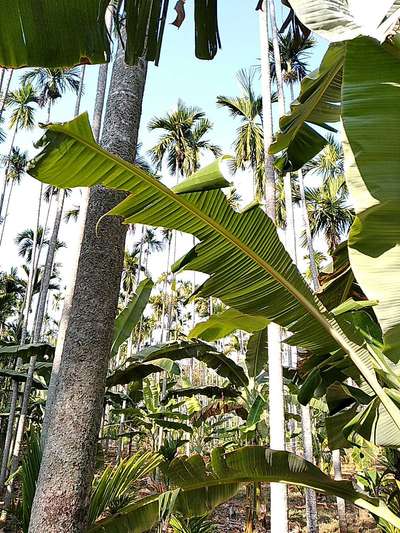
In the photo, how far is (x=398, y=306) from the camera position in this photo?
6.93 ft

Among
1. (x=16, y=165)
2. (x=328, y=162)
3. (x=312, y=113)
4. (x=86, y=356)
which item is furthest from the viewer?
(x=16, y=165)

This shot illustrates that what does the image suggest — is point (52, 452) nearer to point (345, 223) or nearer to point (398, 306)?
point (398, 306)

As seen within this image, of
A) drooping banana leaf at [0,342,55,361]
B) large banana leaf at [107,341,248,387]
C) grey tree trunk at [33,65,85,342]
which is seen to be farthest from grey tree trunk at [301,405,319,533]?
grey tree trunk at [33,65,85,342]

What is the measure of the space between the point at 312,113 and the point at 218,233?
117cm

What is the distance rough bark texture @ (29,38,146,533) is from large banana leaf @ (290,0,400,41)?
1318mm

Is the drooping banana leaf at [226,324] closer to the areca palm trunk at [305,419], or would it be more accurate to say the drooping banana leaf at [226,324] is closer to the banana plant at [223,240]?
the banana plant at [223,240]

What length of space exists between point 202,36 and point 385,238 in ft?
4.60

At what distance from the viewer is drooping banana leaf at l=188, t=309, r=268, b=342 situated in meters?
3.10

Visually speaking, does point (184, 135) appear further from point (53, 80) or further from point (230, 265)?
point (230, 265)

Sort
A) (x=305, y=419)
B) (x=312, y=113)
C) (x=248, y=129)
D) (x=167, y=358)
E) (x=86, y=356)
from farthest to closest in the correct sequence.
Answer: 1. (x=248, y=129)
2. (x=305, y=419)
3. (x=167, y=358)
4. (x=312, y=113)
5. (x=86, y=356)

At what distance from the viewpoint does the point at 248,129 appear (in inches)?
504

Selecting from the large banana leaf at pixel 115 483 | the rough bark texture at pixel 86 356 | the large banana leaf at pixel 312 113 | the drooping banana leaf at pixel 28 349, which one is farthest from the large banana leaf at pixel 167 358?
the rough bark texture at pixel 86 356

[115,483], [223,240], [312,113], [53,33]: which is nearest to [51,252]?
[115,483]

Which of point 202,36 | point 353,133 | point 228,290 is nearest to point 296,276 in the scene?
point 228,290
